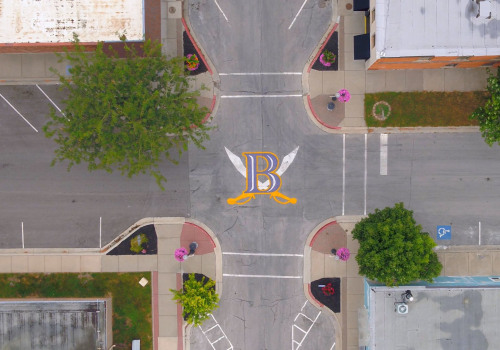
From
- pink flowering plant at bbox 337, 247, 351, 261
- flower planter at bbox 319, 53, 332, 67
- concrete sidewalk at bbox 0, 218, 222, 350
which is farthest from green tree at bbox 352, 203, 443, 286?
flower planter at bbox 319, 53, 332, 67

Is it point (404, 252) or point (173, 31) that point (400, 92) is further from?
point (173, 31)

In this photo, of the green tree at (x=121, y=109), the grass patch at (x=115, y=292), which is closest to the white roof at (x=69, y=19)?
the green tree at (x=121, y=109)

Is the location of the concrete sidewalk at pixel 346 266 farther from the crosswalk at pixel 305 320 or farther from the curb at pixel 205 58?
the curb at pixel 205 58

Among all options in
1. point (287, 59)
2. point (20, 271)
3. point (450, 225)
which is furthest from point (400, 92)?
point (20, 271)

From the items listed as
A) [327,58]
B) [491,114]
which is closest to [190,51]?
[327,58]

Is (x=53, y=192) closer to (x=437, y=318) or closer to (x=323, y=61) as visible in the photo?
(x=323, y=61)
